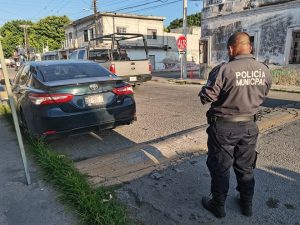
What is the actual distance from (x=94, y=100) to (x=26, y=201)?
188 cm

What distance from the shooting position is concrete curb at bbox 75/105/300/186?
332 cm

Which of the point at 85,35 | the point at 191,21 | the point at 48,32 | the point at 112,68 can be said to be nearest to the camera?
the point at 112,68

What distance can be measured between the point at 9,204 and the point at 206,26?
15.9 metres

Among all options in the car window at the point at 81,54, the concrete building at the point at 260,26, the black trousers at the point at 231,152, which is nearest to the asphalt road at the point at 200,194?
the black trousers at the point at 231,152

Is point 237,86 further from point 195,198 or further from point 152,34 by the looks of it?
point 152,34

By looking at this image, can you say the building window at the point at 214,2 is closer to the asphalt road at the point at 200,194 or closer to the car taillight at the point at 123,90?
the car taillight at the point at 123,90

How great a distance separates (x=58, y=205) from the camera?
2.75 m

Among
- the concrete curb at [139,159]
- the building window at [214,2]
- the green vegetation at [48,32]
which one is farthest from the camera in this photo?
the green vegetation at [48,32]

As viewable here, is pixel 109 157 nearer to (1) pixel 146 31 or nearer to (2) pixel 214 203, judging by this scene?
(2) pixel 214 203

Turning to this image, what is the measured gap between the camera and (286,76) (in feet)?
41.9

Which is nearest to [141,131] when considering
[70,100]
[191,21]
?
[70,100]

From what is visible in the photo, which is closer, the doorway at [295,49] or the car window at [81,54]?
the doorway at [295,49]

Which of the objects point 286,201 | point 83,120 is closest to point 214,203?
point 286,201

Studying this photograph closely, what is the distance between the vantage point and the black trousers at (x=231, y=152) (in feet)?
7.75
